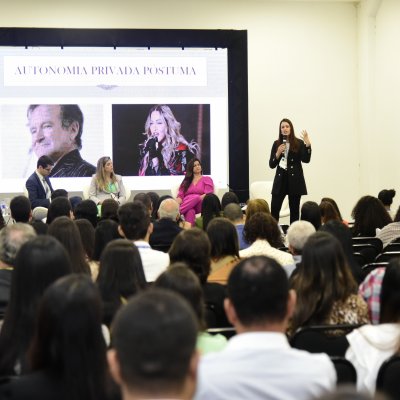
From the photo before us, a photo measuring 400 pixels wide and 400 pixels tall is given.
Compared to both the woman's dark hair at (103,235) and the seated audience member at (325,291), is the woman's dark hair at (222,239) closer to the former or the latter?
the woman's dark hair at (103,235)

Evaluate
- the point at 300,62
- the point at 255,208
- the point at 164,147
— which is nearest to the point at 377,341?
the point at 255,208

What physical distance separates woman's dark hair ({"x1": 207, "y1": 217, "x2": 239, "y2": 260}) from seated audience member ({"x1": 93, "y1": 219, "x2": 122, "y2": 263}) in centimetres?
78

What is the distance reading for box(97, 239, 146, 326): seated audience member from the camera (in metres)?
2.81

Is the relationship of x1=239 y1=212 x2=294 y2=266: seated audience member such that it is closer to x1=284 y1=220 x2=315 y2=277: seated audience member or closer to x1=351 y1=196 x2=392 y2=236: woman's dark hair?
x1=284 y1=220 x2=315 y2=277: seated audience member

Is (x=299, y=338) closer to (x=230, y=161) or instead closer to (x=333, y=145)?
(x=230, y=161)

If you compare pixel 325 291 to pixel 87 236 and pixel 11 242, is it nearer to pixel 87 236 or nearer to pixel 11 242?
pixel 11 242

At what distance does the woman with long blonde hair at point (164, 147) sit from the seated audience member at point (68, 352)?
8195 mm

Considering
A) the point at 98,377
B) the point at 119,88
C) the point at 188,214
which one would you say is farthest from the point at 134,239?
the point at 119,88

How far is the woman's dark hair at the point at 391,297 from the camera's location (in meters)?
2.34

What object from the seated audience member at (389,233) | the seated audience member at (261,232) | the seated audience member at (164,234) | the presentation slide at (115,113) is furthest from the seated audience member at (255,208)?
the presentation slide at (115,113)

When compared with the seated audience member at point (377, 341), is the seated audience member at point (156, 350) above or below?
above

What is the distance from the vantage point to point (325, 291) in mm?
2855

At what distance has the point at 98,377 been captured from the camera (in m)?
1.66

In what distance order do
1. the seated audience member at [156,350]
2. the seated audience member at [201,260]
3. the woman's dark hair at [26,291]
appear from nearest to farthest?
the seated audience member at [156,350] < the woman's dark hair at [26,291] < the seated audience member at [201,260]
